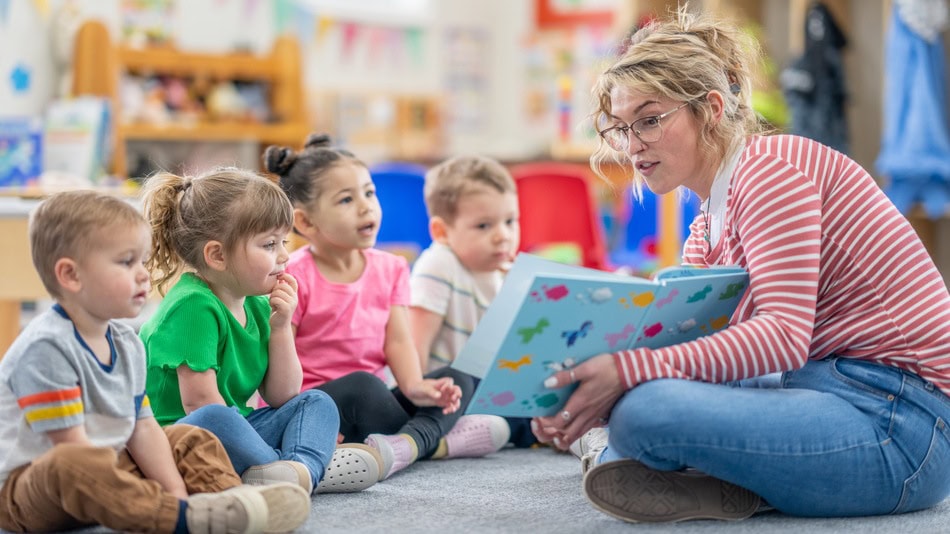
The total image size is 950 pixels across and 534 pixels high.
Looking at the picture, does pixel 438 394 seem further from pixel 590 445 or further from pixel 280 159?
pixel 280 159

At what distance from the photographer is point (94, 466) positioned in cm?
136

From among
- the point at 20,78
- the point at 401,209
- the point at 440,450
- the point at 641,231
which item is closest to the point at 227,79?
the point at 20,78

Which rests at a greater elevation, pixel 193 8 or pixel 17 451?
pixel 193 8

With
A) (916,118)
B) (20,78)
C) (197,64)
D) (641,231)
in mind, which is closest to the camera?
(20,78)

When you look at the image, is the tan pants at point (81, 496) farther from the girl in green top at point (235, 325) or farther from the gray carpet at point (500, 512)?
the girl in green top at point (235, 325)

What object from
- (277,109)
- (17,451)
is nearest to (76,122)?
(277,109)

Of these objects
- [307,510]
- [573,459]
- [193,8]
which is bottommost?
[573,459]

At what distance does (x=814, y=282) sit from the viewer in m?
1.46

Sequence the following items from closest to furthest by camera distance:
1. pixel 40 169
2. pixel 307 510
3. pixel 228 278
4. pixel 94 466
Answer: pixel 94 466
pixel 307 510
pixel 228 278
pixel 40 169

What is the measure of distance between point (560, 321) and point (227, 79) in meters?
3.94

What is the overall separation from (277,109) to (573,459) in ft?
11.0

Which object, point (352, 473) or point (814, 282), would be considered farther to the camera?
point (352, 473)

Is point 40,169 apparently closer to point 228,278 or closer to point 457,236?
point 457,236

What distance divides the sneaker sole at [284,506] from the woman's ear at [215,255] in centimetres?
45
